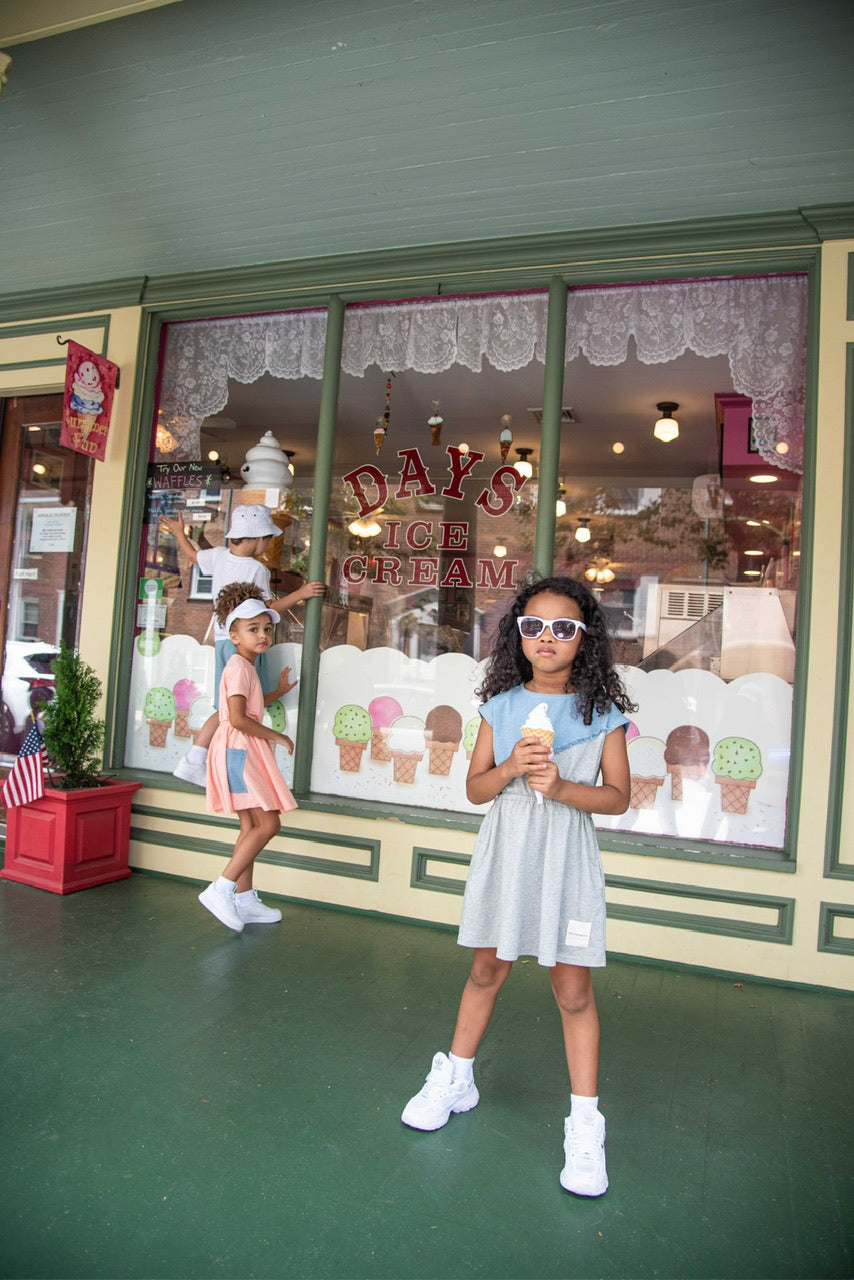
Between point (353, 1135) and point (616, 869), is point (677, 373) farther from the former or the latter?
point (353, 1135)

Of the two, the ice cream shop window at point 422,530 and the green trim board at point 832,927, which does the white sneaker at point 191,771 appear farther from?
the green trim board at point 832,927

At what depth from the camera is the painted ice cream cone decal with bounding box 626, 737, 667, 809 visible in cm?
464

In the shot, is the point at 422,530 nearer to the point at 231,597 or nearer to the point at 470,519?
the point at 470,519

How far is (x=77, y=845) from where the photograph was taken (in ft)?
16.0

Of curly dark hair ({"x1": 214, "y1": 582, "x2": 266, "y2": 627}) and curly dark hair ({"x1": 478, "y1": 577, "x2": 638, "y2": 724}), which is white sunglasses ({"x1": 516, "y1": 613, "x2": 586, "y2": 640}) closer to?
curly dark hair ({"x1": 478, "y1": 577, "x2": 638, "y2": 724})

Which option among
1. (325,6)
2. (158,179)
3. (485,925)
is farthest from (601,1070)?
(158,179)

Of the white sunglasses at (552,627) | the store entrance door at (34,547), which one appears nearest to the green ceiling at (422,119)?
the store entrance door at (34,547)

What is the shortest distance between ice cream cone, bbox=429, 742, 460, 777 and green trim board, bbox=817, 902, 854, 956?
1957mm

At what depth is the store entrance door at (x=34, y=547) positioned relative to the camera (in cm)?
619

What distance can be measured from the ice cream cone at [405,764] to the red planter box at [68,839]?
1564 millimetres

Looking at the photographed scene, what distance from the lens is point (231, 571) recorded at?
5078 millimetres

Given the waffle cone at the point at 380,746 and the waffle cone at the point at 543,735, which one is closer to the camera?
the waffle cone at the point at 543,735

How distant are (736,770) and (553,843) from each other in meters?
2.30

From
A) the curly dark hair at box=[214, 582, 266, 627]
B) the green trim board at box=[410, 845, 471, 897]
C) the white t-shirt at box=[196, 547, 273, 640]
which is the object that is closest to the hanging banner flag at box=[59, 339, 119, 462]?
the white t-shirt at box=[196, 547, 273, 640]
